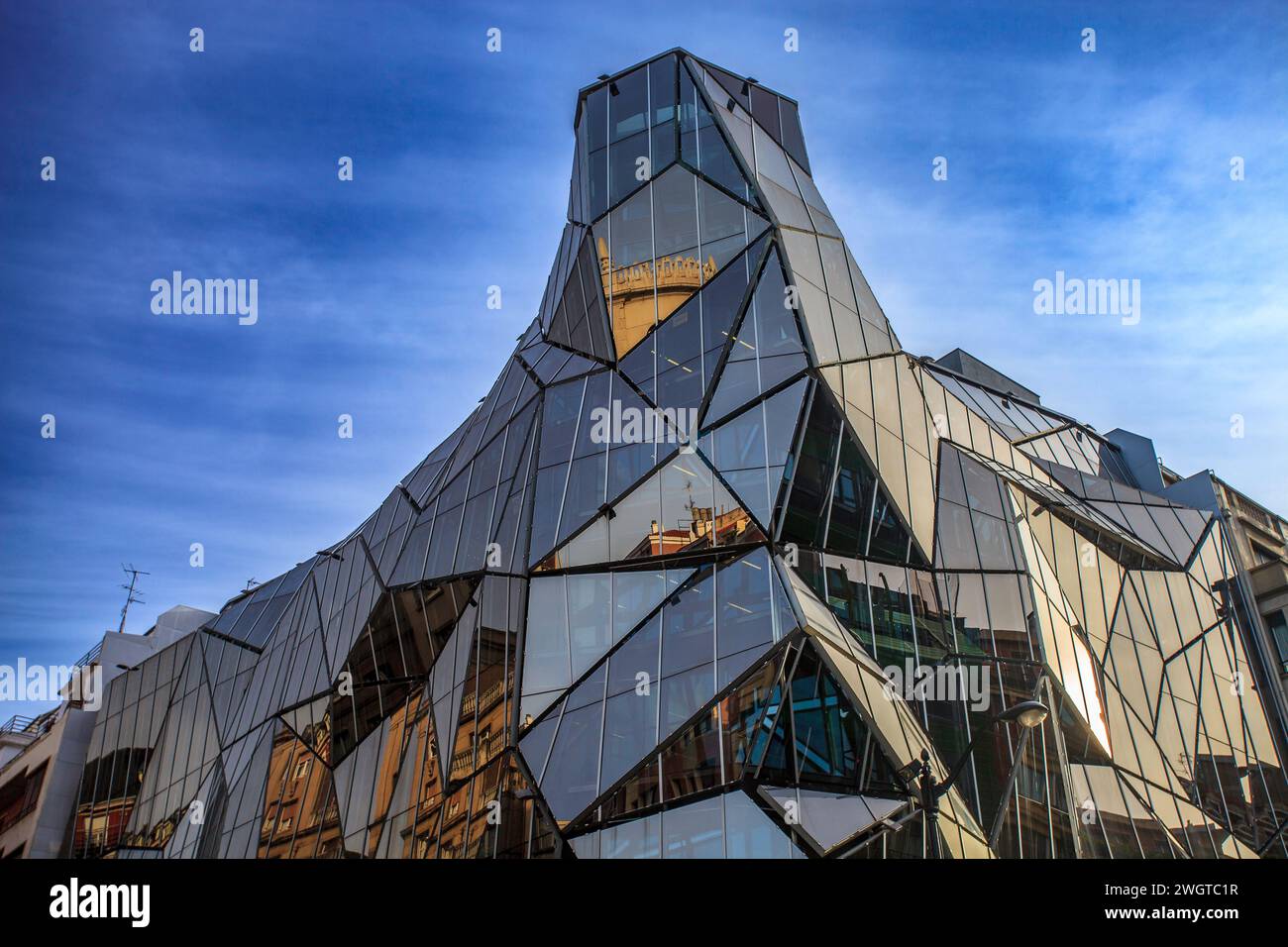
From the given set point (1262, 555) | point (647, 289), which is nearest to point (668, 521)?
point (647, 289)

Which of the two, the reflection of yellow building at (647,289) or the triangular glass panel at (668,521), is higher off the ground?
the reflection of yellow building at (647,289)

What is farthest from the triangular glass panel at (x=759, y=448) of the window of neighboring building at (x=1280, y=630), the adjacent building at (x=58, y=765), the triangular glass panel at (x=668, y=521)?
the adjacent building at (x=58, y=765)

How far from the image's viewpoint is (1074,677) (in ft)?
88.7

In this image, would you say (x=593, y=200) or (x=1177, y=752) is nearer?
(x=1177, y=752)

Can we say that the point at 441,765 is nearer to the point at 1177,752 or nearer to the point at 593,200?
the point at 593,200

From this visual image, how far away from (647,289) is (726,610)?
956cm

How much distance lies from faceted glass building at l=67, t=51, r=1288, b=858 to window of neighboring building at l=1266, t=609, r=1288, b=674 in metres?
4.12

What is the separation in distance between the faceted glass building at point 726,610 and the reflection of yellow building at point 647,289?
0.29 ft

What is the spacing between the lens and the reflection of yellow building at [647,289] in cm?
2772

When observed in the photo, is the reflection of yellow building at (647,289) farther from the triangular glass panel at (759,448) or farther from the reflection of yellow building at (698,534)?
the reflection of yellow building at (698,534)

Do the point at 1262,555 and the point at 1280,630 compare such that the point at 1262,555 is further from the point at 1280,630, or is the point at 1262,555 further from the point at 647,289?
the point at 647,289
